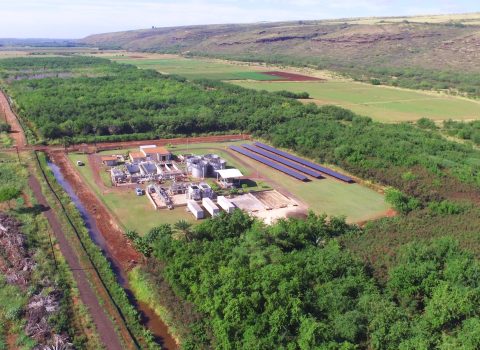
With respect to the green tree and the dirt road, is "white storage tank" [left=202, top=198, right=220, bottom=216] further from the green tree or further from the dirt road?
Answer: the green tree

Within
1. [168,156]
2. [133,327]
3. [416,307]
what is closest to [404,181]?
[416,307]

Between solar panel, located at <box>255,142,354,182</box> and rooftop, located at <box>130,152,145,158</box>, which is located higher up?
rooftop, located at <box>130,152,145,158</box>

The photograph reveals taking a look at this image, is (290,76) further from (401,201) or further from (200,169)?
(401,201)

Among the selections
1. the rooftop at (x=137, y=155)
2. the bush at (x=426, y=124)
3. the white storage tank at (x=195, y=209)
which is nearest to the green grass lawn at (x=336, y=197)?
the white storage tank at (x=195, y=209)

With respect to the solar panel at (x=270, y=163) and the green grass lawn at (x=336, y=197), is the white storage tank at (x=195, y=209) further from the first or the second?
the solar panel at (x=270, y=163)

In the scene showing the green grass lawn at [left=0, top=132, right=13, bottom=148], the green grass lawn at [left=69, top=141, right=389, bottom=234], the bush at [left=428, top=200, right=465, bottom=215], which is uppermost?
the green grass lawn at [left=0, top=132, right=13, bottom=148]

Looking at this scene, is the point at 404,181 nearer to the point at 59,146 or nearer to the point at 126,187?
the point at 126,187

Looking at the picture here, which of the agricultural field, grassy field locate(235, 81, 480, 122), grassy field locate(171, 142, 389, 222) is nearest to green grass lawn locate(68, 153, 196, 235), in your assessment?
grassy field locate(171, 142, 389, 222)
